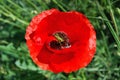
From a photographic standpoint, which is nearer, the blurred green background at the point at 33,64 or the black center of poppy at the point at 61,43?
the black center of poppy at the point at 61,43

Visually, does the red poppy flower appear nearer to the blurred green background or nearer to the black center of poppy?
the black center of poppy

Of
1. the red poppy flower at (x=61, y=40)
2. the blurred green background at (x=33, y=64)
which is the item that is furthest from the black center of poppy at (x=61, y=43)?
the blurred green background at (x=33, y=64)

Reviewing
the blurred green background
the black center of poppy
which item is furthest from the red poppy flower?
the blurred green background

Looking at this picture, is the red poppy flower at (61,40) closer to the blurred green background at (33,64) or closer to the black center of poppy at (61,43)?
the black center of poppy at (61,43)

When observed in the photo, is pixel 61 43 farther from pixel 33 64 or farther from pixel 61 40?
pixel 33 64

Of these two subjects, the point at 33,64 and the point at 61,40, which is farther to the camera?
the point at 33,64

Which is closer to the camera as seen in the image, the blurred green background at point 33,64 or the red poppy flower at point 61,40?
the red poppy flower at point 61,40

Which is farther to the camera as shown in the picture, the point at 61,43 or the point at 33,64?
the point at 33,64

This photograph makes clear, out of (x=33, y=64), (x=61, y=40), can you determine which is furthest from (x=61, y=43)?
(x=33, y=64)
